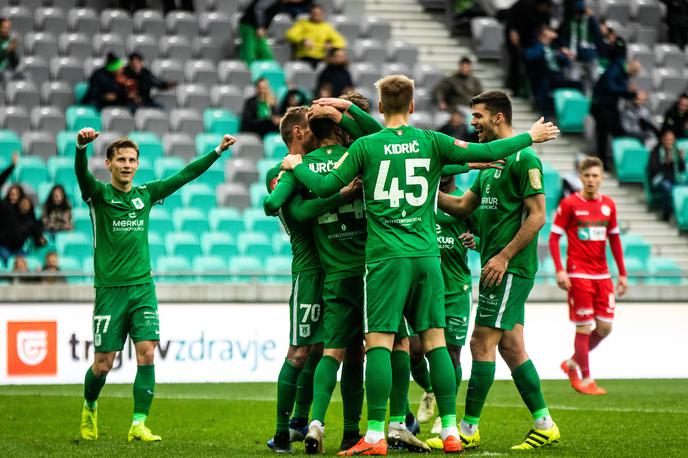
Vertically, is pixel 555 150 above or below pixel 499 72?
below

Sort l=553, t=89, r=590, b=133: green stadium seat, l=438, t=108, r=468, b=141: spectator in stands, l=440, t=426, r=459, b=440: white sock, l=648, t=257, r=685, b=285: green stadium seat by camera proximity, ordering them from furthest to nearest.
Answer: l=553, t=89, r=590, b=133: green stadium seat
l=438, t=108, r=468, b=141: spectator in stands
l=648, t=257, r=685, b=285: green stadium seat
l=440, t=426, r=459, b=440: white sock

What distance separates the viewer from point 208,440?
877 centimetres

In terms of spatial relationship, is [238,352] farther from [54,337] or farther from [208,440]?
[208,440]

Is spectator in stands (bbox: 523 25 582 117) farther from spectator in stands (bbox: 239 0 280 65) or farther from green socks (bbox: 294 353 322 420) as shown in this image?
green socks (bbox: 294 353 322 420)

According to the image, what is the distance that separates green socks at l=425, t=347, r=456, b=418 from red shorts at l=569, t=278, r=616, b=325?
598 centimetres

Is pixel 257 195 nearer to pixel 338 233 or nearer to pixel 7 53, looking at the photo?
pixel 7 53

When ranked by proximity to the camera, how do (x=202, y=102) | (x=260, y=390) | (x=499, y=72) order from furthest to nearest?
(x=499, y=72) → (x=202, y=102) → (x=260, y=390)

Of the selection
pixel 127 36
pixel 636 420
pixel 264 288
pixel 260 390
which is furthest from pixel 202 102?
pixel 636 420

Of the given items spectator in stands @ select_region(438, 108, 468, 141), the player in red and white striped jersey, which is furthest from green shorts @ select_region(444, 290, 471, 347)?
spectator in stands @ select_region(438, 108, 468, 141)

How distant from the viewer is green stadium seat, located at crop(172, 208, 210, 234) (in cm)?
1617

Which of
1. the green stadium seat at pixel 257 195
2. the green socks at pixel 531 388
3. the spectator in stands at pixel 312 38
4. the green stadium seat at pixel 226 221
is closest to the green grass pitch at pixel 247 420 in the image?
the green socks at pixel 531 388

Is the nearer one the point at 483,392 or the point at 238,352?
the point at 483,392

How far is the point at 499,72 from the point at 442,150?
14.6 metres

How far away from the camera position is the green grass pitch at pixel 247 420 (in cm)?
808
